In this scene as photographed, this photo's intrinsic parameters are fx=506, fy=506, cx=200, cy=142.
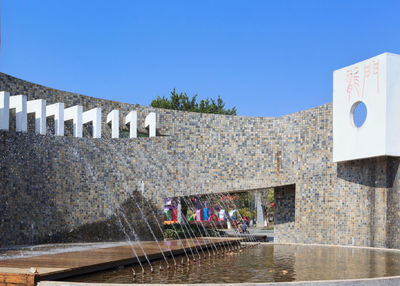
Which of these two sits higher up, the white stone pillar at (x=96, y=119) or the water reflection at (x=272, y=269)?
the white stone pillar at (x=96, y=119)

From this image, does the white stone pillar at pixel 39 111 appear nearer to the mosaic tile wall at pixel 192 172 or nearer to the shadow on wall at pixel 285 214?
the mosaic tile wall at pixel 192 172

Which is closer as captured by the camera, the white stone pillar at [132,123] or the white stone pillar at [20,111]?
the white stone pillar at [20,111]

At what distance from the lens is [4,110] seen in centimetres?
1470

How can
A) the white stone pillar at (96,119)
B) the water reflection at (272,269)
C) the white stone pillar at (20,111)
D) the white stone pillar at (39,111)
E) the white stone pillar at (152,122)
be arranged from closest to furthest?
the water reflection at (272,269), the white stone pillar at (20,111), the white stone pillar at (39,111), the white stone pillar at (96,119), the white stone pillar at (152,122)

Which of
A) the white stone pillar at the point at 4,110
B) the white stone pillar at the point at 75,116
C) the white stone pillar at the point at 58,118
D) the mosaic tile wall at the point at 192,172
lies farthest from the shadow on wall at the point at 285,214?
the white stone pillar at the point at 4,110

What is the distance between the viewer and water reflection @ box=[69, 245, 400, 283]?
8.46 m

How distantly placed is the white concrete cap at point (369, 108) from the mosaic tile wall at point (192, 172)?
0.81 m

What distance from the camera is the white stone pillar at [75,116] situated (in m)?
17.2

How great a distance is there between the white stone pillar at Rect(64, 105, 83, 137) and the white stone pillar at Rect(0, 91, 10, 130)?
2694mm

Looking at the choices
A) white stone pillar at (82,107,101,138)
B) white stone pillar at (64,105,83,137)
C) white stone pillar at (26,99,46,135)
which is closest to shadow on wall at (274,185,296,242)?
white stone pillar at (82,107,101,138)

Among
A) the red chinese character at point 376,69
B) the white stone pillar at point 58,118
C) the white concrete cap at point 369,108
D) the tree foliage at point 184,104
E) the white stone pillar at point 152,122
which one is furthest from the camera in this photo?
the tree foliage at point 184,104

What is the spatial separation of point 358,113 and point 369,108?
68 centimetres

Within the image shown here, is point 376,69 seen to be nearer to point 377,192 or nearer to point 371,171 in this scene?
point 371,171

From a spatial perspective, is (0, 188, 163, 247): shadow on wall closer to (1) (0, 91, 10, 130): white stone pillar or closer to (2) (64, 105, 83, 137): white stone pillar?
(1) (0, 91, 10, 130): white stone pillar
